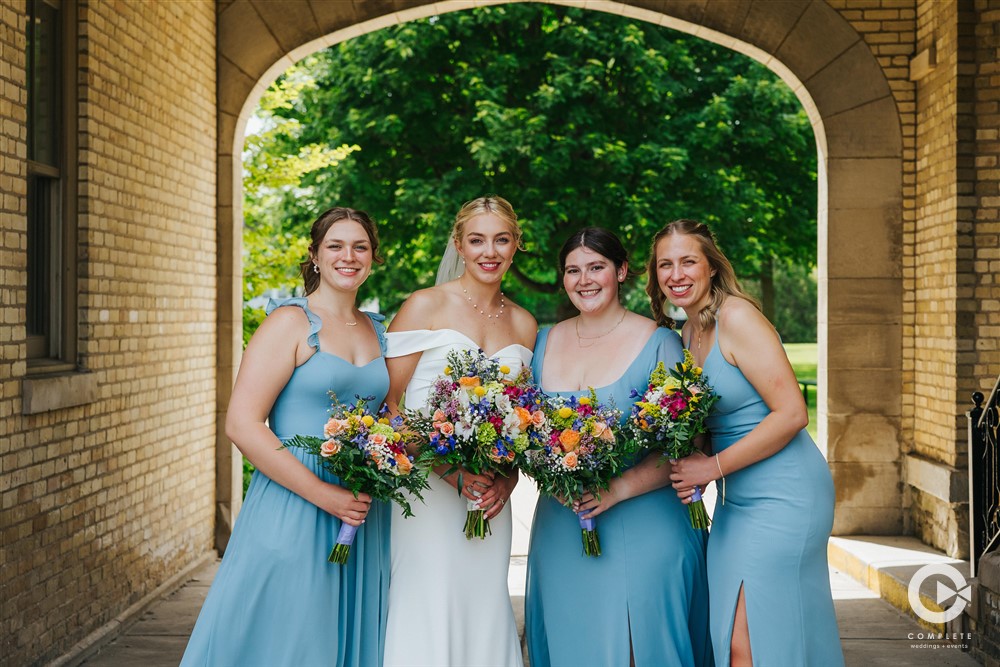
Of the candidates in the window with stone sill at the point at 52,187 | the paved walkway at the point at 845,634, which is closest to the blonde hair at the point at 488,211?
→ the window with stone sill at the point at 52,187

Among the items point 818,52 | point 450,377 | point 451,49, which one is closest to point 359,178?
point 451,49

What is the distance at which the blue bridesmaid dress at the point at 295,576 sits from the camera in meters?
3.76

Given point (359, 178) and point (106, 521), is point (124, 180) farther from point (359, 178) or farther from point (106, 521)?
point (359, 178)

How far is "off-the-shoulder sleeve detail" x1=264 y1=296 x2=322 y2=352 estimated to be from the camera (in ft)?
12.8

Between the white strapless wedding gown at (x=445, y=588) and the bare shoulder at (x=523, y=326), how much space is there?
0.97 feet

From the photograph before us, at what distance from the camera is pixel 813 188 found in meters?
17.6

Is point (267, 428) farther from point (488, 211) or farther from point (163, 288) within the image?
point (163, 288)

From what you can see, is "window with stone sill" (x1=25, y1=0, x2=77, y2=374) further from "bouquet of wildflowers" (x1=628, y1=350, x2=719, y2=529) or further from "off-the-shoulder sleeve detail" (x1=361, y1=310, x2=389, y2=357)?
"bouquet of wildflowers" (x1=628, y1=350, x2=719, y2=529)

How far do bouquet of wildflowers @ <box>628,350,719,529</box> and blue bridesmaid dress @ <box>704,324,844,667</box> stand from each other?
0.16 meters

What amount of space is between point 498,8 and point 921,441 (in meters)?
9.99

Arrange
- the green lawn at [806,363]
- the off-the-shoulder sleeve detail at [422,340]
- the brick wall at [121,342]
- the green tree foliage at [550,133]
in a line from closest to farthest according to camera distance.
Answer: the off-the-shoulder sleeve detail at [422,340]
the brick wall at [121,342]
the green tree foliage at [550,133]
the green lawn at [806,363]

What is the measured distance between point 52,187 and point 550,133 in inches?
420

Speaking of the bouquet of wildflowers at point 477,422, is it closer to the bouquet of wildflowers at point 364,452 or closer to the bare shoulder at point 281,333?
the bouquet of wildflowers at point 364,452

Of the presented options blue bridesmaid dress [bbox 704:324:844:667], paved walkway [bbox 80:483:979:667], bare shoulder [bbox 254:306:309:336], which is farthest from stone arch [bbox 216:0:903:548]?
bare shoulder [bbox 254:306:309:336]
